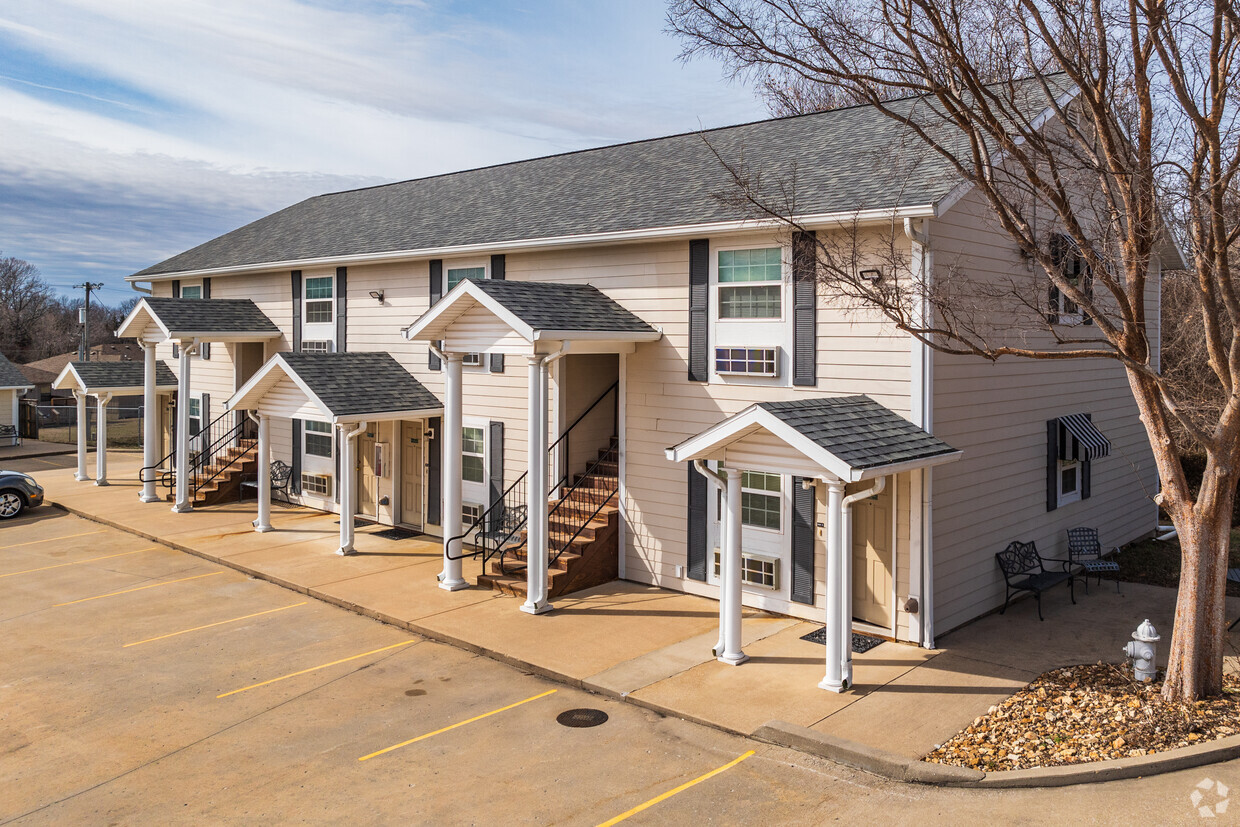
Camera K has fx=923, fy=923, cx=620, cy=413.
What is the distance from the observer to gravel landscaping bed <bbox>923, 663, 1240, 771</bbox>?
25.4 ft

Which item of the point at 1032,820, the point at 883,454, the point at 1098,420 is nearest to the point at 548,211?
the point at 883,454

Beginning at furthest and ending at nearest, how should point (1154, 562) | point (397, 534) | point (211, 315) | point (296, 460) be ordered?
point (296, 460) → point (211, 315) → point (397, 534) → point (1154, 562)

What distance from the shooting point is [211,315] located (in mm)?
19750

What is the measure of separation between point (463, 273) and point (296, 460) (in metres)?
6.65

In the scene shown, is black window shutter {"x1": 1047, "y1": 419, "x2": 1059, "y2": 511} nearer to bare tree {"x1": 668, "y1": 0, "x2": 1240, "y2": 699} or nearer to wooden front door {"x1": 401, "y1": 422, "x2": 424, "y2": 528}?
bare tree {"x1": 668, "y1": 0, "x2": 1240, "y2": 699}

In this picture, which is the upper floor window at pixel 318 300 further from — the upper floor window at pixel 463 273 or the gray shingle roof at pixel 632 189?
the upper floor window at pixel 463 273

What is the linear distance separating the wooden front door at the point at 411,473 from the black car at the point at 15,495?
28.1 feet

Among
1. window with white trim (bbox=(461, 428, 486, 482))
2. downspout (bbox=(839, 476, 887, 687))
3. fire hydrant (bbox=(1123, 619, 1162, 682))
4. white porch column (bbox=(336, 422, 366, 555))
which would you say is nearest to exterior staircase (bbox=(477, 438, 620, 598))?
window with white trim (bbox=(461, 428, 486, 482))

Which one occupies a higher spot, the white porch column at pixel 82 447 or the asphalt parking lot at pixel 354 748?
the white porch column at pixel 82 447

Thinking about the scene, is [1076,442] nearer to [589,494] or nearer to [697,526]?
[697,526]

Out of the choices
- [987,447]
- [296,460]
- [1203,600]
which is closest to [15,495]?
[296,460]

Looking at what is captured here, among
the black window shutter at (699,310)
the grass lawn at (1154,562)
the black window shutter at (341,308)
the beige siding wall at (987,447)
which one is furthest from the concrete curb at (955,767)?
the black window shutter at (341,308)

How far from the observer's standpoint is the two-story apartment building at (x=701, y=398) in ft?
35.3

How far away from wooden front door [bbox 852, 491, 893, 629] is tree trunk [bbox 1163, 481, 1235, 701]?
3.22 metres
